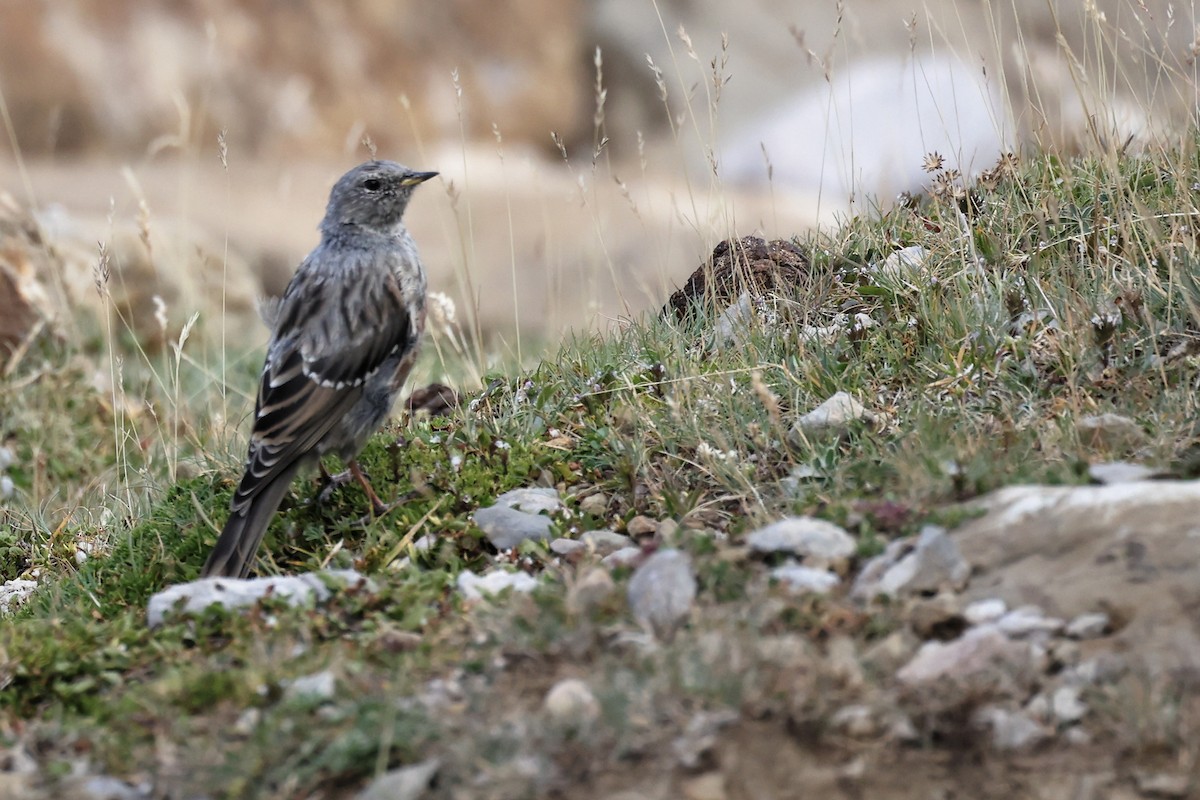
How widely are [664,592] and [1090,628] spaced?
44.2 inches

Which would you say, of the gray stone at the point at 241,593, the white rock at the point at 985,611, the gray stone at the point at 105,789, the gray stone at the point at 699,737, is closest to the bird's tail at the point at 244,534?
the gray stone at the point at 241,593

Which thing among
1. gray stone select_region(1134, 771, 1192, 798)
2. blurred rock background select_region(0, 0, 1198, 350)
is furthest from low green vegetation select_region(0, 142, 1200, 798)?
blurred rock background select_region(0, 0, 1198, 350)

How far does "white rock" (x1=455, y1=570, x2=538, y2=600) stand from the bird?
2.97 feet

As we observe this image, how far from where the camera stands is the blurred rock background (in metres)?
12.4

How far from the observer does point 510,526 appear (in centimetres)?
470

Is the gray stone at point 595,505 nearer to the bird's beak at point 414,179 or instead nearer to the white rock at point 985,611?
the white rock at point 985,611

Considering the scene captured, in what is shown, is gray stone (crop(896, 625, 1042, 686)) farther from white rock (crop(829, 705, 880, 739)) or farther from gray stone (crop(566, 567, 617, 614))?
gray stone (crop(566, 567, 617, 614))

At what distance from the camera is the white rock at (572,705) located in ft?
10.2

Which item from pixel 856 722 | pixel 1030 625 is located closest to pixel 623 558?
pixel 856 722

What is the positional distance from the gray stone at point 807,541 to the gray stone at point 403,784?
122 cm

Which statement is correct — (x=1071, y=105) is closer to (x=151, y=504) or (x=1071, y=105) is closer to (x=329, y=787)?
(x=151, y=504)

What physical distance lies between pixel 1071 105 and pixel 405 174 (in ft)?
28.6

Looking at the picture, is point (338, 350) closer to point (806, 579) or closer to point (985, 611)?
point (806, 579)

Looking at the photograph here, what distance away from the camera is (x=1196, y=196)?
5.51 meters
